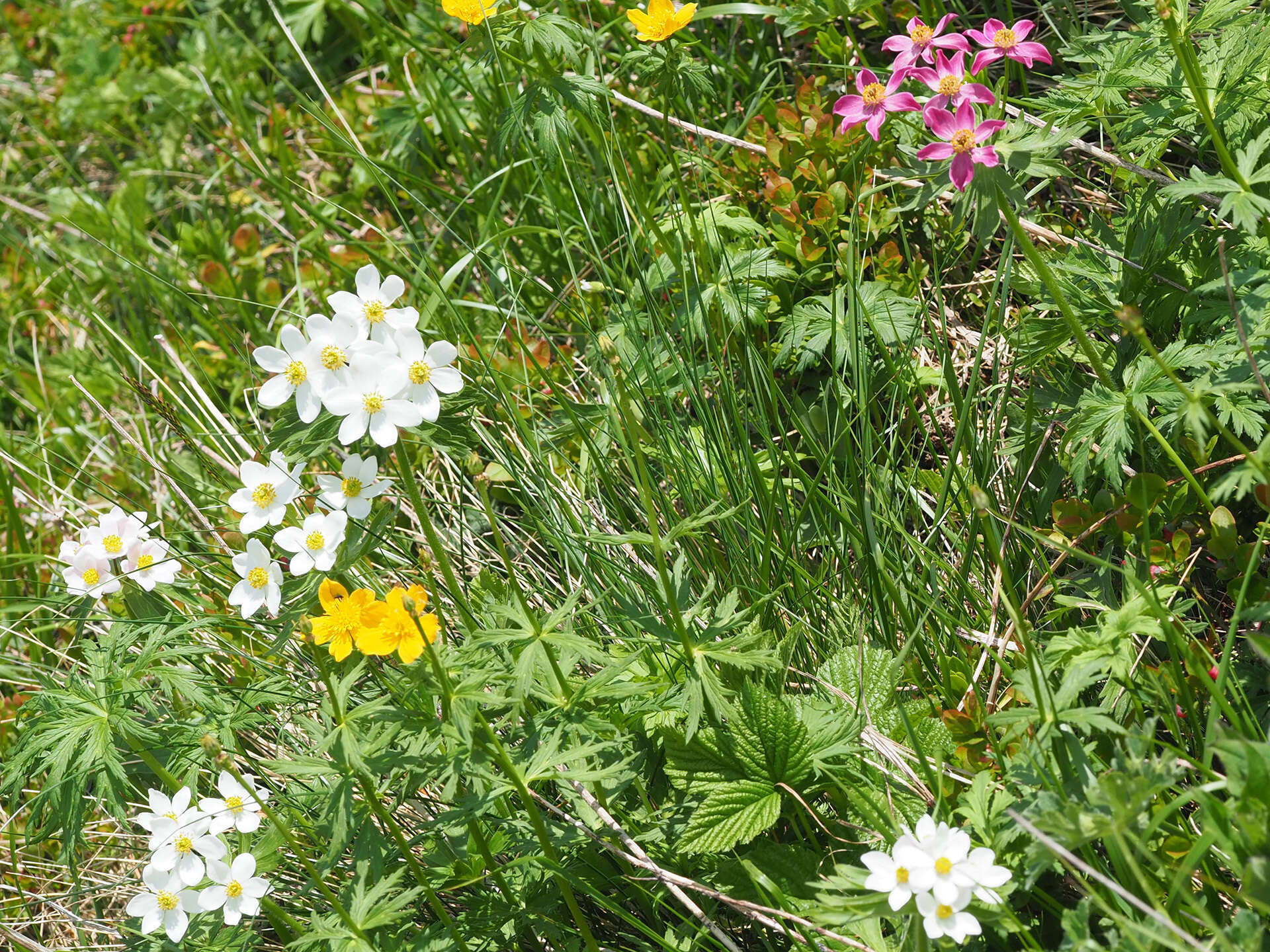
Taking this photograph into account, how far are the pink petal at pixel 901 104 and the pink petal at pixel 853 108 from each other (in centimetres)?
9

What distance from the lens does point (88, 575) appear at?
2.03m

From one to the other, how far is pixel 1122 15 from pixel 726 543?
1969 millimetres

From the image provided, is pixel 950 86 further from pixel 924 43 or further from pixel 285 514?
pixel 285 514

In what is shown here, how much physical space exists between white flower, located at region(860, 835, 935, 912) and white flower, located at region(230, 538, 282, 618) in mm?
1104

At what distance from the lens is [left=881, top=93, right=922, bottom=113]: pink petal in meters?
1.87

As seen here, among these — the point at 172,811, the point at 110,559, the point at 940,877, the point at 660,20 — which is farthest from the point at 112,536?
the point at 940,877

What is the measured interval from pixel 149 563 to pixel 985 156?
1738 mm

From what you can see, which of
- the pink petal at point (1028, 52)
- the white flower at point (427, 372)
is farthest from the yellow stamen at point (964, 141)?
the white flower at point (427, 372)

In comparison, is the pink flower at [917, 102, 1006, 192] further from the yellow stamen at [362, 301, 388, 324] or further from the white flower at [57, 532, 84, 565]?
the white flower at [57, 532, 84, 565]

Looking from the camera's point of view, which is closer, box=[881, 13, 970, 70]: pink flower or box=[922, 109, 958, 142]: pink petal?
box=[922, 109, 958, 142]: pink petal

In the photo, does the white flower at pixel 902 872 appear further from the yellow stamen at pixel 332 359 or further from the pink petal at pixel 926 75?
the pink petal at pixel 926 75

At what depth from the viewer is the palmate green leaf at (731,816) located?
175 centimetres

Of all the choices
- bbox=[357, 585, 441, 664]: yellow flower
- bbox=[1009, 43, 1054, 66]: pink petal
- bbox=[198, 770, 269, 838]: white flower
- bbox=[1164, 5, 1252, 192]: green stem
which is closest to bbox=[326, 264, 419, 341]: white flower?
bbox=[357, 585, 441, 664]: yellow flower

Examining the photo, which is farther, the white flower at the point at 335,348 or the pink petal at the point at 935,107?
the pink petal at the point at 935,107
